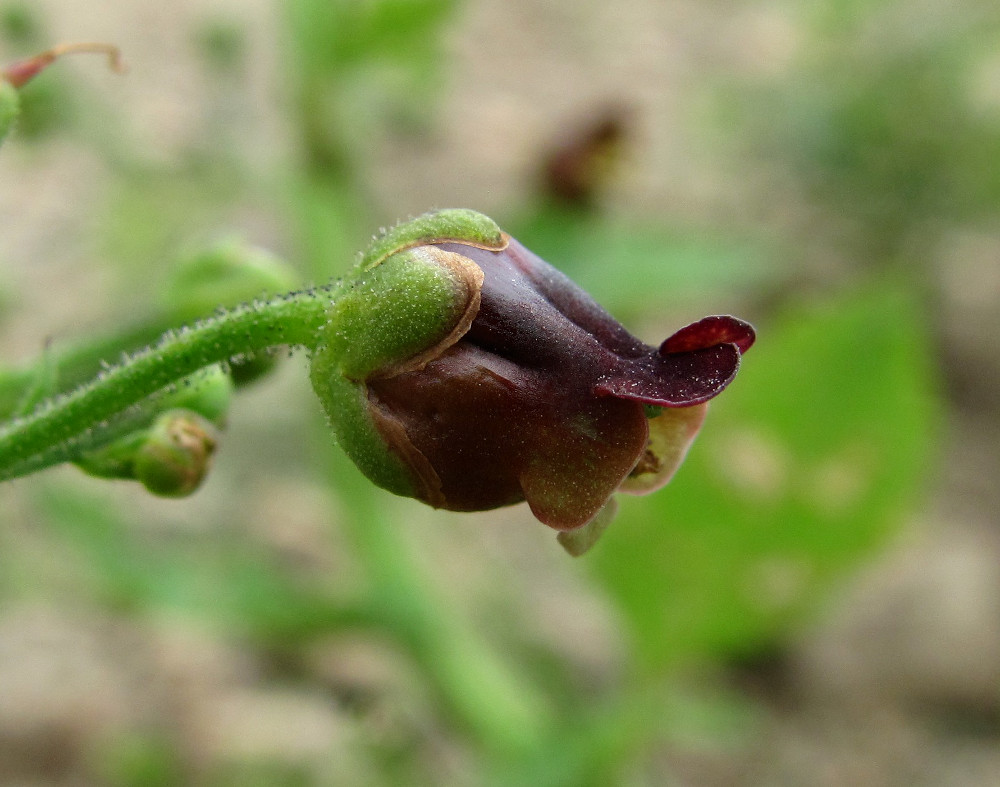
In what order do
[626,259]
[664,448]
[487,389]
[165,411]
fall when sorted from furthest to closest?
1. [626,259]
2. [165,411]
3. [664,448]
4. [487,389]

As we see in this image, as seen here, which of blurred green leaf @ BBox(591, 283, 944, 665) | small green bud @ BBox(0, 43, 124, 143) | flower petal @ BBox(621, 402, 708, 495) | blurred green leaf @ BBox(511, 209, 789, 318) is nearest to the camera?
flower petal @ BBox(621, 402, 708, 495)

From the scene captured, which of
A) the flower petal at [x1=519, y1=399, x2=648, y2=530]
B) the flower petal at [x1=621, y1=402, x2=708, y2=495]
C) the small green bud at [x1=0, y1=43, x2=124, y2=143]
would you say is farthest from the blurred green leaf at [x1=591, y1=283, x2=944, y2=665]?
the small green bud at [x1=0, y1=43, x2=124, y2=143]

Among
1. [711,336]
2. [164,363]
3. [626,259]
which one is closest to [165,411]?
[164,363]

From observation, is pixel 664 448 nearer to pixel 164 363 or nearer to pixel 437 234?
pixel 437 234

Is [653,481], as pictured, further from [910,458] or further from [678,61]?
[678,61]

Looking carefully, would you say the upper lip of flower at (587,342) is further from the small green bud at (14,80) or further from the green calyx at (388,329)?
the small green bud at (14,80)

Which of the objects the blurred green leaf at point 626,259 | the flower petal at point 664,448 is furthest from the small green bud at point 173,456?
the blurred green leaf at point 626,259

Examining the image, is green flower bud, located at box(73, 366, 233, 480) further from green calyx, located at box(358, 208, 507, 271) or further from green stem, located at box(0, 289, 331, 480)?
green calyx, located at box(358, 208, 507, 271)
